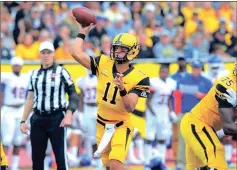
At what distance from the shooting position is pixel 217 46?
16062mm

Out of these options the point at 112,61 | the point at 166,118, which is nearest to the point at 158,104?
the point at 166,118

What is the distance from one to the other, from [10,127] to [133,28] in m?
4.88

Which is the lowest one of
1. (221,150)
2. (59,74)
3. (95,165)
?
(95,165)

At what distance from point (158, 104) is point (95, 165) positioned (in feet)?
4.22

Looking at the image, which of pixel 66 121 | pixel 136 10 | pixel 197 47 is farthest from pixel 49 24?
pixel 66 121

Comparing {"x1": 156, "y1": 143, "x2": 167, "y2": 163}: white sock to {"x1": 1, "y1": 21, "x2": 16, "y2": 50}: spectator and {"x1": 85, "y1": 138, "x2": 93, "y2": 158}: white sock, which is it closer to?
{"x1": 85, "y1": 138, "x2": 93, "y2": 158}: white sock

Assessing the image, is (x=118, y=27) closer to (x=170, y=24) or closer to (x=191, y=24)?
(x=170, y=24)

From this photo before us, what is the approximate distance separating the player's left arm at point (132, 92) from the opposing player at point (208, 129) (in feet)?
1.74

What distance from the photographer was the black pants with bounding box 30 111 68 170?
9.72 m

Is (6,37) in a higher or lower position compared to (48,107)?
higher

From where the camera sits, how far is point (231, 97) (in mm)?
8031

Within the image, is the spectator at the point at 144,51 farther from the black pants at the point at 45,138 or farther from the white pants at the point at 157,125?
the black pants at the point at 45,138

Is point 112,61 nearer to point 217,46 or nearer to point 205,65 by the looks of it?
point 205,65

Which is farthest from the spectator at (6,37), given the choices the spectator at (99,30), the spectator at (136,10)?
the spectator at (136,10)
